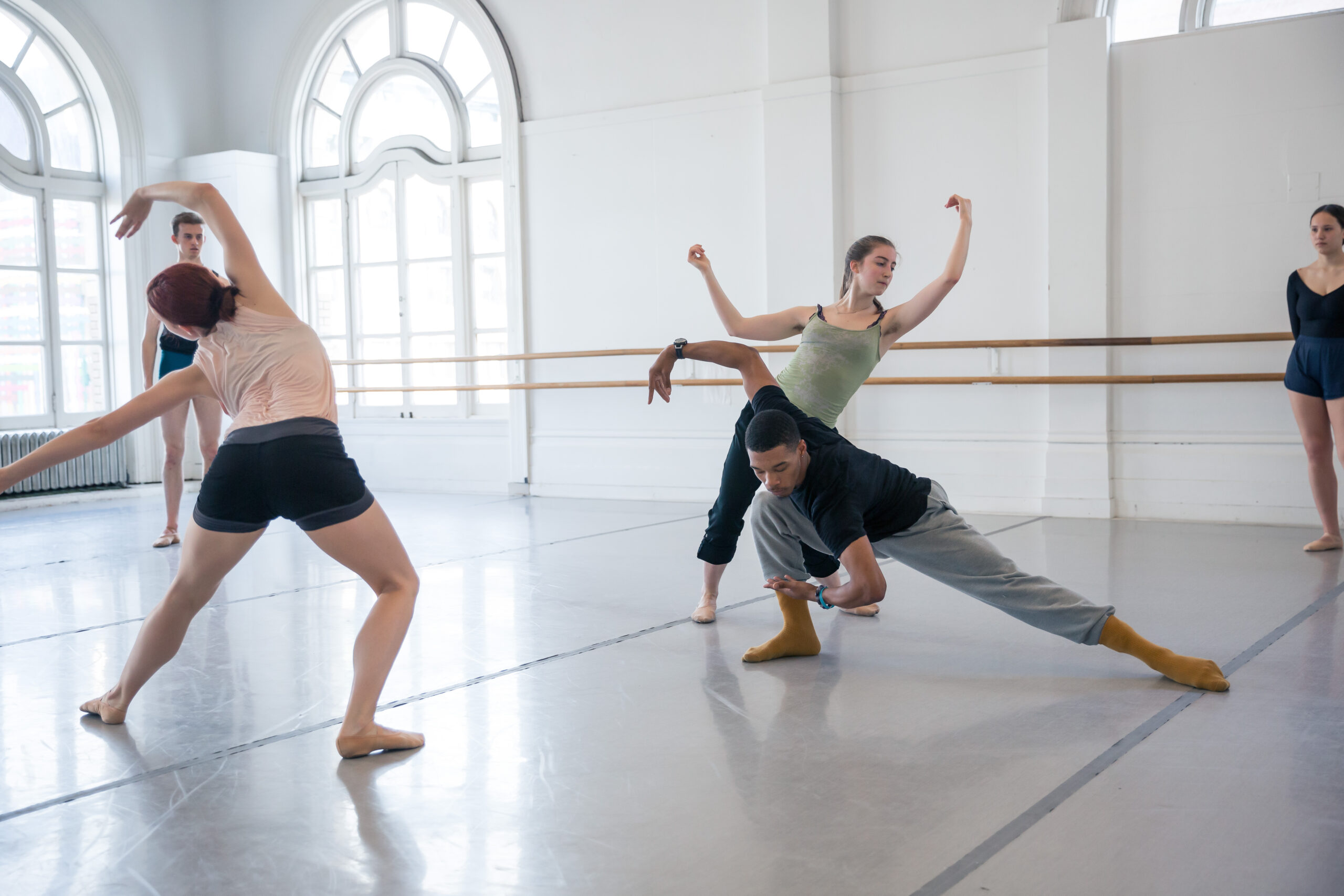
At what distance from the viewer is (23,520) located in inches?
263

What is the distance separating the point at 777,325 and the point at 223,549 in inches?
67.9

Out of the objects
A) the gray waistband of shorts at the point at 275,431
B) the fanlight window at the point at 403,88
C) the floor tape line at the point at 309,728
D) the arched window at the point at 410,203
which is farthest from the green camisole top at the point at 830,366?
the fanlight window at the point at 403,88

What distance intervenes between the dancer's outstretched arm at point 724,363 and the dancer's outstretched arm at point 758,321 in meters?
0.35

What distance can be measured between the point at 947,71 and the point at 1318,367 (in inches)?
99.9

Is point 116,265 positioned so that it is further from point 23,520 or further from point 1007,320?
point 1007,320

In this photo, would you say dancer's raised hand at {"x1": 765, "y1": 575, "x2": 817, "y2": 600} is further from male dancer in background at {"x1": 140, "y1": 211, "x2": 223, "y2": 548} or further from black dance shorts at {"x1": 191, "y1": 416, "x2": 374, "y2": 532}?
male dancer in background at {"x1": 140, "y1": 211, "x2": 223, "y2": 548}

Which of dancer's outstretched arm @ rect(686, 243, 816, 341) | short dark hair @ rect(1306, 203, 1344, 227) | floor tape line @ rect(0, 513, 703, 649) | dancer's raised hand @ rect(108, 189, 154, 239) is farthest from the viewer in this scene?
short dark hair @ rect(1306, 203, 1344, 227)

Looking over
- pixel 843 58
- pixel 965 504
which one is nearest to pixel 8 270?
pixel 843 58

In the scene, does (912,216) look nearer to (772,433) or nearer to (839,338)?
(839,338)

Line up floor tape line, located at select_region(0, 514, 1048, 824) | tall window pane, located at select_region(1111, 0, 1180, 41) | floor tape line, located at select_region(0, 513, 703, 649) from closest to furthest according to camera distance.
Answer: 1. floor tape line, located at select_region(0, 514, 1048, 824)
2. floor tape line, located at select_region(0, 513, 703, 649)
3. tall window pane, located at select_region(1111, 0, 1180, 41)

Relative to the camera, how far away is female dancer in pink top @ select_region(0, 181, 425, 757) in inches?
88.9

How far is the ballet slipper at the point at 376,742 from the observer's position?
7.58 ft

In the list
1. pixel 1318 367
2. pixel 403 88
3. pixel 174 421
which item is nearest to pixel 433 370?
pixel 403 88

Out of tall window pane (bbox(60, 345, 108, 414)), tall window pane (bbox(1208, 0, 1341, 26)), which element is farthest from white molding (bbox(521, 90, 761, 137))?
tall window pane (bbox(60, 345, 108, 414))
